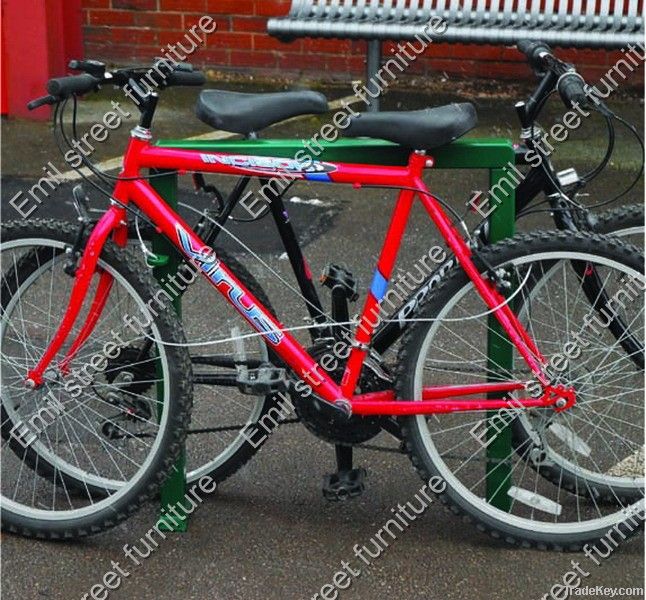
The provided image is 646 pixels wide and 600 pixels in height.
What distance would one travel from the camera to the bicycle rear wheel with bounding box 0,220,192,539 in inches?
135

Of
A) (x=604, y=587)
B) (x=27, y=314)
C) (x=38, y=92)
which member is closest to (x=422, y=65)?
(x=38, y=92)

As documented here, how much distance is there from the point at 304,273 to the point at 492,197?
→ 23.7 inches

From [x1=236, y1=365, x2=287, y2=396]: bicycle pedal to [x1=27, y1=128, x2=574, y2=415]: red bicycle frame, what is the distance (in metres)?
0.05

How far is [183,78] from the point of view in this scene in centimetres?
345

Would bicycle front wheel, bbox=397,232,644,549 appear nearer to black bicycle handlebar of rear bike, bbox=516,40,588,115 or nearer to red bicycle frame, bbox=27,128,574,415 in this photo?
red bicycle frame, bbox=27,128,574,415

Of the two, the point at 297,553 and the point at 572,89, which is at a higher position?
the point at 572,89

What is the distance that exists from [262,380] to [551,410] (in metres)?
0.83

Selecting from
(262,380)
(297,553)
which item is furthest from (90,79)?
(297,553)

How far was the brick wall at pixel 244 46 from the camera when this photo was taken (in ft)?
26.2

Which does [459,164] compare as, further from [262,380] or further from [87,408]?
[87,408]

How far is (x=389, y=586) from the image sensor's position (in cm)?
346

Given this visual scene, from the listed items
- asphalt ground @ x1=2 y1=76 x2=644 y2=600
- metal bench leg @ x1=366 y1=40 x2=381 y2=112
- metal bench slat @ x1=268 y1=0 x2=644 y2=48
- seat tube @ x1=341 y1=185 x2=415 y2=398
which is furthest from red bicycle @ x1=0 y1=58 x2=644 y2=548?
metal bench leg @ x1=366 y1=40 x2=381 y2=112

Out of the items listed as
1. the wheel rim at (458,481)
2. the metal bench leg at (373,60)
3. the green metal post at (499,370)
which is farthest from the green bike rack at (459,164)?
the metal bench leg at (373,60)

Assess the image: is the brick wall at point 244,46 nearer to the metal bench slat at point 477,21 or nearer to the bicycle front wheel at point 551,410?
the metal bench slat at point 477,21
